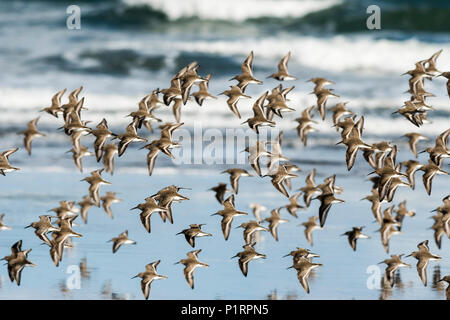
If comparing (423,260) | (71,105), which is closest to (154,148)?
(71,105)

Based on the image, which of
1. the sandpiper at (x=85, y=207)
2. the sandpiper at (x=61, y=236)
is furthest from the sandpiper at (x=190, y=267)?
the sandpiper at (x=85, y=207)

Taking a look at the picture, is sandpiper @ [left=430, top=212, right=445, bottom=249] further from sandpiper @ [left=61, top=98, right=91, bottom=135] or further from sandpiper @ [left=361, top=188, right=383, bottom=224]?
sandpiper @ [left=61, top=98, right=91, bottom=135]

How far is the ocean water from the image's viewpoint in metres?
7.65

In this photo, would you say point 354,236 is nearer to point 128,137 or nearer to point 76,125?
point 128,137

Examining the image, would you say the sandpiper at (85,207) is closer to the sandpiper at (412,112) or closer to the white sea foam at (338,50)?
the sandpiper at (412,112)

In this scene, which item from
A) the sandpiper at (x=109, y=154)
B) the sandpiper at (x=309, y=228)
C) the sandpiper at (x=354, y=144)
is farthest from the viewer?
the sandpiper at (x=109, y=154)

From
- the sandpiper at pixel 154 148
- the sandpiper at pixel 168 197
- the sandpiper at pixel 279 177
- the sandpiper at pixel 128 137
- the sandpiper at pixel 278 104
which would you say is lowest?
the sandpiper at pixel 168 197

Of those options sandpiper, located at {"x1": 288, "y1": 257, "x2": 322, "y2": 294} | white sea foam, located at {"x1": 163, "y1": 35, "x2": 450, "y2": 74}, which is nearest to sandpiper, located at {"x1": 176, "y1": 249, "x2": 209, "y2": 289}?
sandpiper, located at {"x1": 288, "y1": 257, "x2": 322, "y2": 294}

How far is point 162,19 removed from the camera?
27.0 m

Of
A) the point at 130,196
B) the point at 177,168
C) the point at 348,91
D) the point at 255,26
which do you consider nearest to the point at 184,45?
the point at 255,26

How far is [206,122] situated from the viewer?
50.3 ft

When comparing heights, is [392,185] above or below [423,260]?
above

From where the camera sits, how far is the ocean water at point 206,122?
301 inches
